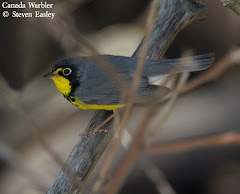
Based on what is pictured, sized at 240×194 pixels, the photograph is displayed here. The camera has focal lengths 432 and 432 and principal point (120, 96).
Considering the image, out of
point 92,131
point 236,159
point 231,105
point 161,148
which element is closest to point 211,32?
point 231,105

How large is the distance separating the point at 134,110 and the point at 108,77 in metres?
2.49

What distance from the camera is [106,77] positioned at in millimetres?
4004

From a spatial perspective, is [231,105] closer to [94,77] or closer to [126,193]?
[126,193]

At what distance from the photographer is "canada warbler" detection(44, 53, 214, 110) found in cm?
374

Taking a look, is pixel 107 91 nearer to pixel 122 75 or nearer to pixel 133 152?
pixel 122 75

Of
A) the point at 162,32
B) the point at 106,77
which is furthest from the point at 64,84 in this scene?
the point at 162,32

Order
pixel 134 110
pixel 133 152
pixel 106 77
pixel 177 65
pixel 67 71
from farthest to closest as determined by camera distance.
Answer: pixel 134 110 < pixel 67 71 < pixel 106 77 < pixel 177 65 < pixel 133 152

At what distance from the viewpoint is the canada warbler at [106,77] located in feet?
12.3

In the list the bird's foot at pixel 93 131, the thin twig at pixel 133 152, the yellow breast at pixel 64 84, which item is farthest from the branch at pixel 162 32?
the thin twig at pixel 133 152

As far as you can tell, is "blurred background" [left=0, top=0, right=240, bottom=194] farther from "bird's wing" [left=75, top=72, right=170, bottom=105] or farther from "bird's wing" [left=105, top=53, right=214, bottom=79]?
"bird's wing" [left=105, top=53, right=214, bottom=79]

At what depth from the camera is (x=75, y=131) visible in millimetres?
6570

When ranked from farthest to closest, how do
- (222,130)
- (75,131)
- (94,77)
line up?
(75,131)
(222,130)
(94,77)

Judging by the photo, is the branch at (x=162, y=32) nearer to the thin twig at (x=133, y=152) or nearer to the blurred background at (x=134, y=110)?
the blurred background at (x=134, y=110)

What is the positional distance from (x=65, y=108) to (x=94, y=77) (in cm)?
276
